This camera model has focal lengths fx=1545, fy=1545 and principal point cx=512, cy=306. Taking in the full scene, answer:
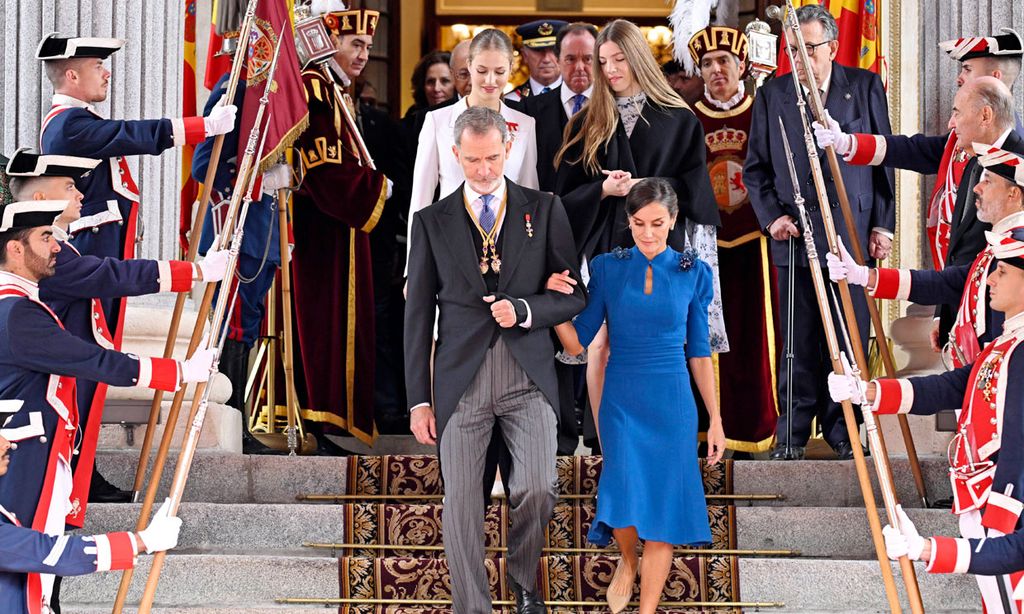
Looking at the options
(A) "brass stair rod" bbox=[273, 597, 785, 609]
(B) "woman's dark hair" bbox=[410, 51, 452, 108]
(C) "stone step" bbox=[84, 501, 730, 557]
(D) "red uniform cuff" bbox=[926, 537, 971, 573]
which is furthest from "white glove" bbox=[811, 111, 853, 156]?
(B) "woman's dark hair" bbox=[410, 51, 452, 108]

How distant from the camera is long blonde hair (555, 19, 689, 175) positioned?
19.3 feet

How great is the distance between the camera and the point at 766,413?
731 centimetres

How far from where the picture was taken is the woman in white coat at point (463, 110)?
5.91m

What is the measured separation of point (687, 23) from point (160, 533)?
4.86 metres

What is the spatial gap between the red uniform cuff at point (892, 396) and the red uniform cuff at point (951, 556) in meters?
0.66

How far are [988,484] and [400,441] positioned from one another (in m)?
4.23

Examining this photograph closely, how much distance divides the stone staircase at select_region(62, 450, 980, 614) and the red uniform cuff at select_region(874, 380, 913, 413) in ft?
3.37

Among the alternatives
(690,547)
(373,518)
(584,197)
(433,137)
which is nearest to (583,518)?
(690,547)

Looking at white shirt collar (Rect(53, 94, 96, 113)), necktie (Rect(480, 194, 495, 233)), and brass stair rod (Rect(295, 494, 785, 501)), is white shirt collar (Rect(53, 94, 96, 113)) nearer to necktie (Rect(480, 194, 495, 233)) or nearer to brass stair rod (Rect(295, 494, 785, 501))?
necktie (Rect(480, 194, 495, 233))

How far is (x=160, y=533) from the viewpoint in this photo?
13.2 ft

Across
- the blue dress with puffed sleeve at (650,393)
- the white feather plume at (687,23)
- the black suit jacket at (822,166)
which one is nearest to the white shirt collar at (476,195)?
the blue dress with puffed sleeve at (650,393)

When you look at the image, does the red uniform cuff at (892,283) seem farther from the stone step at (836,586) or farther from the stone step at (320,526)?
the stone step at (320,526)

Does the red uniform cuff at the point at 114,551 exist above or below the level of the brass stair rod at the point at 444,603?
above

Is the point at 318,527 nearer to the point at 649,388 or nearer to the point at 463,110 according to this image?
the point at 649,388
